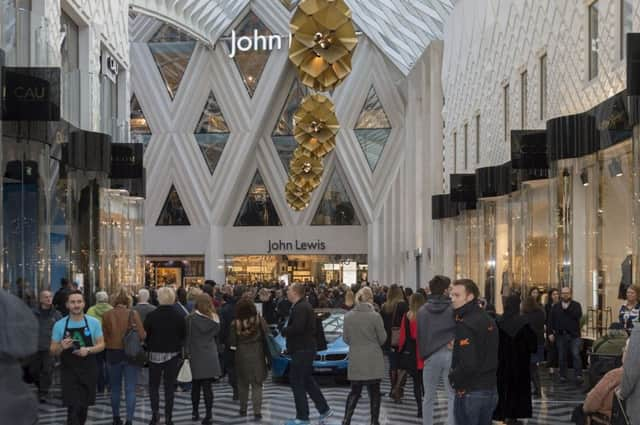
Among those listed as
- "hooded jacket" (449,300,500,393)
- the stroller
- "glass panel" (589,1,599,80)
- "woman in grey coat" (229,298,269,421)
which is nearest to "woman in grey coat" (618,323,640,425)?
"hooded jacket" (449,300,500,393)

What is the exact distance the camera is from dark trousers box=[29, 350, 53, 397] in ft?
45.0

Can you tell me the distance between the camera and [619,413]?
Answer: 6074mm

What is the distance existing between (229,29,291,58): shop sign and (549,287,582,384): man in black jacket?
33.2 metres

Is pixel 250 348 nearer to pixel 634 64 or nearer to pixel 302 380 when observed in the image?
pixel 302 380

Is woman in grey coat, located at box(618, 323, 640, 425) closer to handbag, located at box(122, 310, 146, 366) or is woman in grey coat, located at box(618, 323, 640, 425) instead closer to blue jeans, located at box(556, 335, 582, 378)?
handbag, located at box(122, 310, 146, 366)

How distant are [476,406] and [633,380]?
2157mm

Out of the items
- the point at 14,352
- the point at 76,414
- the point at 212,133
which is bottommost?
the point at 76,414

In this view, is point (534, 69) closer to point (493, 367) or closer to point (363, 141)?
point (493, 367)

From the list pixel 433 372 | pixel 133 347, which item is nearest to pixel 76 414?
pixel 133 347

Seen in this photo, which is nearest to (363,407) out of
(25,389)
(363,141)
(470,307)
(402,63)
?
(470,307)

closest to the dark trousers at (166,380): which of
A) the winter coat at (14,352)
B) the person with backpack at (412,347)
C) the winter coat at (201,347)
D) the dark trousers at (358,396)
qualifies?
the winter coat at (201,347)

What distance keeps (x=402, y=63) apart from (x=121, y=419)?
108 feet

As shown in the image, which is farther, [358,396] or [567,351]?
[567,351]

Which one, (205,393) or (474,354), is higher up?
(474,354)
